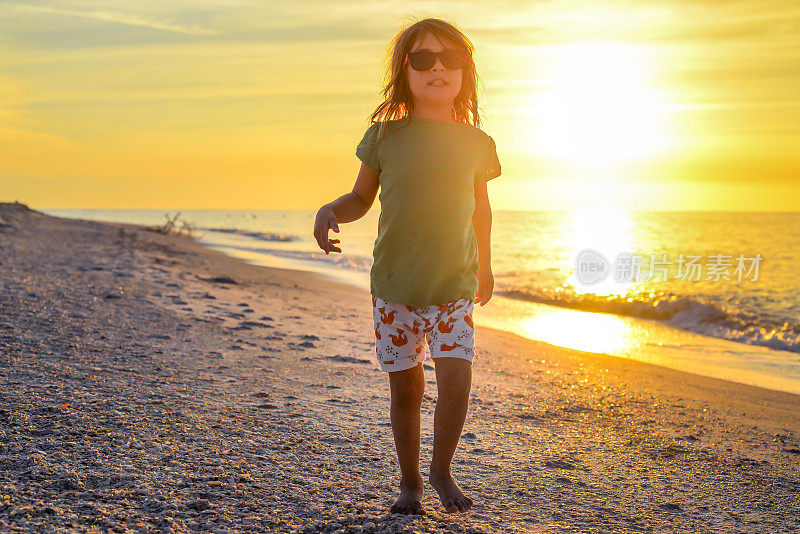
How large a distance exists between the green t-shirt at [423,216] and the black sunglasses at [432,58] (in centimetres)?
23

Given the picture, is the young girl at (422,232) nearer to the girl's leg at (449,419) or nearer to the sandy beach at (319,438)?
the girl's leg at (449,419)

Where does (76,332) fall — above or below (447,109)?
below

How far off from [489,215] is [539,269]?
16.1 meters

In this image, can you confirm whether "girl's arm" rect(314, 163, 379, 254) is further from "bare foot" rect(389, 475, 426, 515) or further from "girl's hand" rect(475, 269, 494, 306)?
"bare foot" rect(389, 475, 426, 515)

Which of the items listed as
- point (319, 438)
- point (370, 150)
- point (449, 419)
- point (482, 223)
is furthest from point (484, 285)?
point (319, 438)

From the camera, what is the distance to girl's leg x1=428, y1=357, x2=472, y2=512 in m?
2.39

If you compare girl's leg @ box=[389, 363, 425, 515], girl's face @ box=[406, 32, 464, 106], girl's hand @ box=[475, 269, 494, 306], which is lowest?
girl's leg @ box=[389, 363, 425, 515]

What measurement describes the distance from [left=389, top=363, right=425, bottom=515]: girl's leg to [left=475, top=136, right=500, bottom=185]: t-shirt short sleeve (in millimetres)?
812

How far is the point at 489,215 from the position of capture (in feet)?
8.68

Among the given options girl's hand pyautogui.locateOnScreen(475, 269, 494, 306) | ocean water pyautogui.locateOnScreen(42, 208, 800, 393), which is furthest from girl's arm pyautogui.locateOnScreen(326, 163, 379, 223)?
ocean water pyautogui.locateOnScreen(42, 208, 800, 393)

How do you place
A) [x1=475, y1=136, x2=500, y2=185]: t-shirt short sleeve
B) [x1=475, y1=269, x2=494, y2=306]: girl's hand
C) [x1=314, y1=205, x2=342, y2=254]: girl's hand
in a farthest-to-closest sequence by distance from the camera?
[x1=475, y1=269, x2=494, y2=306]: girl's hand, [x1=475, y1=136, x2=500, y2=185]: t-shirt short sleeve, [x1=314, y1=205, x2=342, y2=254]: girl's hand

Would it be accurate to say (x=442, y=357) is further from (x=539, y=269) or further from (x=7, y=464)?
(x=539, y=269)

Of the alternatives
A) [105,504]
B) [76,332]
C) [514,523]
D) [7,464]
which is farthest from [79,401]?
[514,523]

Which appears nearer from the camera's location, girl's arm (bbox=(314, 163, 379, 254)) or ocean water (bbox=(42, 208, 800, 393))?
girl's arm (bbox=(314, 163, 379, 254))
